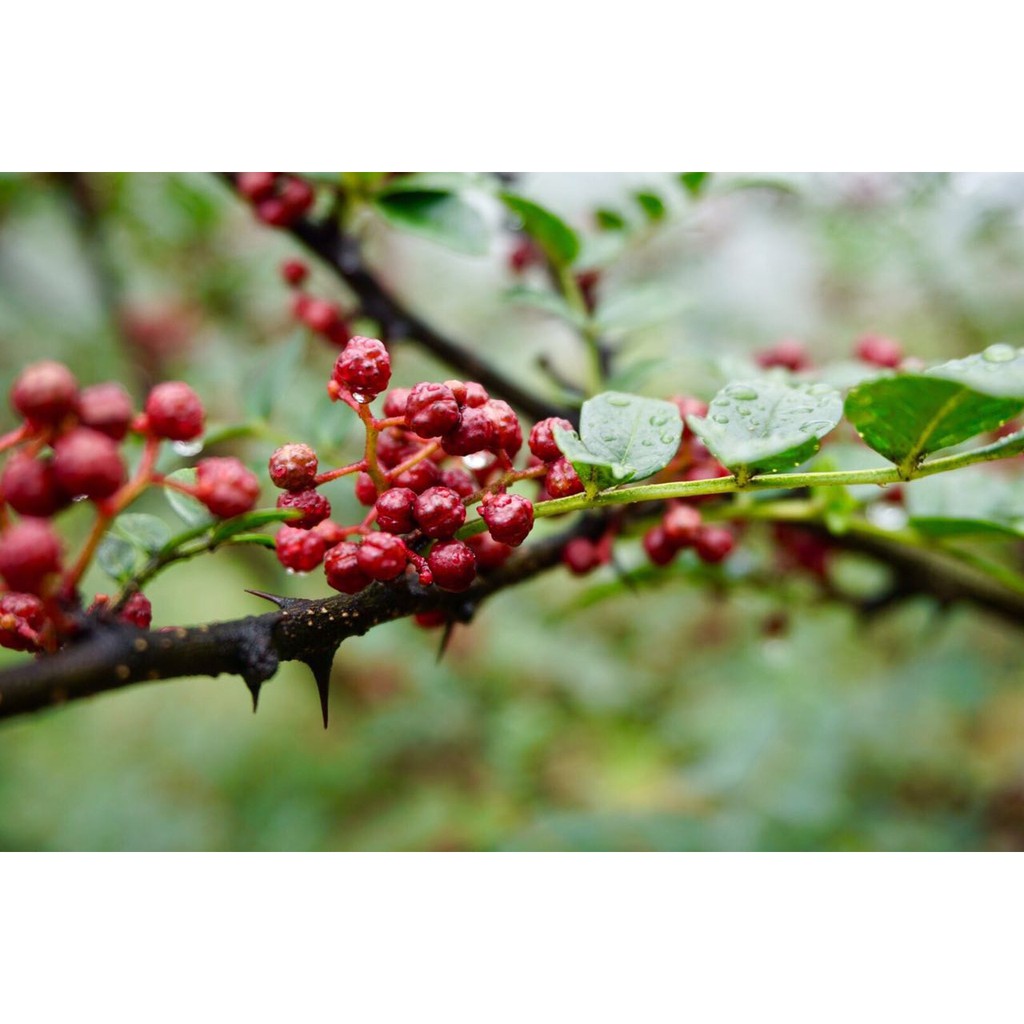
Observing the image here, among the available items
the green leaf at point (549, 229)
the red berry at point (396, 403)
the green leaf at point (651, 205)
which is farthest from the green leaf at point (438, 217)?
the red berry at point (396, 403)

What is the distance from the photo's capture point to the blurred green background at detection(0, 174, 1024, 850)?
2.28 m

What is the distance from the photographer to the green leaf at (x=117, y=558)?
80 cm

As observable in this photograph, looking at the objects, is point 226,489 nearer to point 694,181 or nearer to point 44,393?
point 44,393

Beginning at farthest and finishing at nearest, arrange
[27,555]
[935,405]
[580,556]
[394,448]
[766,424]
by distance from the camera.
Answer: [580,556] < [394,448] < [766,424] < [935,405] < [27,555]

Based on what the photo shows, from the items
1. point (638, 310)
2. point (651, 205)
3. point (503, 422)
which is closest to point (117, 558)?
point (503, 422)

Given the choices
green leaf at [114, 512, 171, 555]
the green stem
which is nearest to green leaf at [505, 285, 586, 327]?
the green stem

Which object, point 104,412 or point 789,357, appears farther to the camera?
point 789,357

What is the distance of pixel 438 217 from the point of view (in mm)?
1281

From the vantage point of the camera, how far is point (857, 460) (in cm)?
122

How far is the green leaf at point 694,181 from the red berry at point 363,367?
90 centimetres

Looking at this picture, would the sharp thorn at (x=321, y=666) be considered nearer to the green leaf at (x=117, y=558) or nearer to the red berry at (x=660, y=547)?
the green leaf at (x=117, y=558)

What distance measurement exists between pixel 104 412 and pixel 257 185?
0.82m

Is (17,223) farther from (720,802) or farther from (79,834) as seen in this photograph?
(720,802)

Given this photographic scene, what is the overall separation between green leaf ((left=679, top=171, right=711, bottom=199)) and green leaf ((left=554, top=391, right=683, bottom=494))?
0.81 meters
